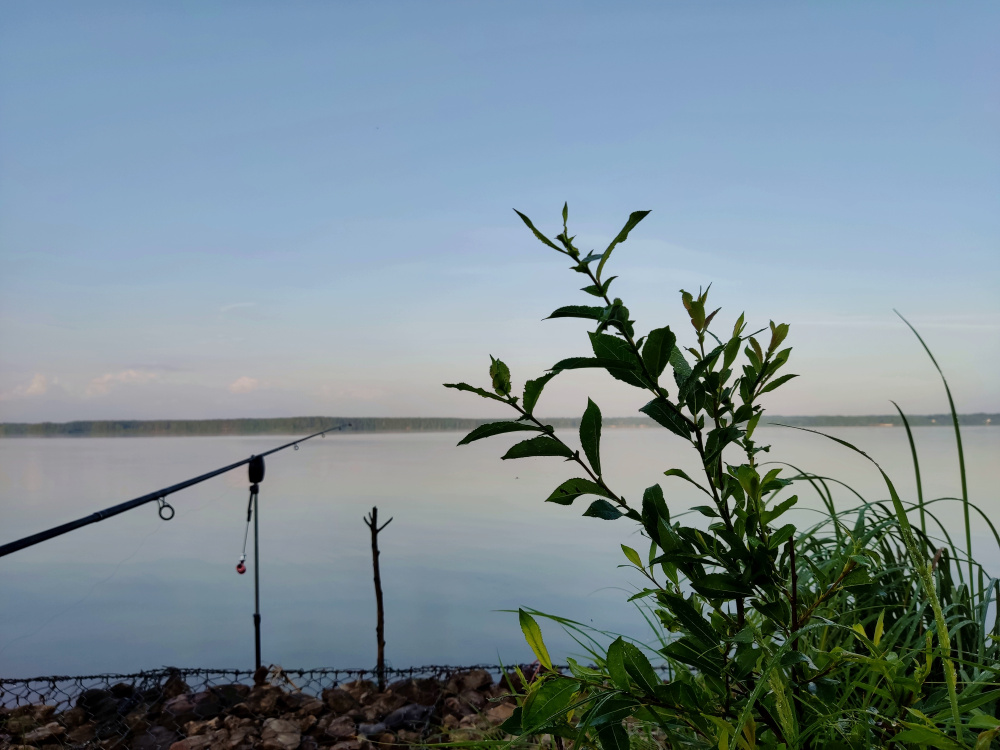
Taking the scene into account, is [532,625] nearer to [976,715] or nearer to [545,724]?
[545,724]

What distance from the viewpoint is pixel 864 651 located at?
127cm

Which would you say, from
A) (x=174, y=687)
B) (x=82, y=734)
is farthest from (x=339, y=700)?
(x=82, y=734)

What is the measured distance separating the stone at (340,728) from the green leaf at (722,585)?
2.03 m

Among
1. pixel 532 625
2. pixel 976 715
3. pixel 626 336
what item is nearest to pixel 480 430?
pixel 626 336

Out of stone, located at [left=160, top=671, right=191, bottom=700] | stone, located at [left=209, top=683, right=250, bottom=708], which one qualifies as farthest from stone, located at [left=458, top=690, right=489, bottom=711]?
stone, located at [left=160, top=671, right=191, bottom=700]

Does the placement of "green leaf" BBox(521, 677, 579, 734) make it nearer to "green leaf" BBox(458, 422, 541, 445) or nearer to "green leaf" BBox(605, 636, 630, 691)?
"green leaf" BBox(605, 636, 630, 691)

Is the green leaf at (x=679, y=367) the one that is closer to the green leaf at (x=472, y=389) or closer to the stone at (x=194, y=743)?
the green leaf at (x=472, y=389)

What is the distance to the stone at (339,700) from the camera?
99.1 inches

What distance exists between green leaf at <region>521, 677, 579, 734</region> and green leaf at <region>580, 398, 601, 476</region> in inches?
8.1

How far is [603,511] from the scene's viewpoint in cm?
66

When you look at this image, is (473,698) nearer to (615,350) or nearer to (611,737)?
(611,737)

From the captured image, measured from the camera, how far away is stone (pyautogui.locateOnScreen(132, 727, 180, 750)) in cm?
234

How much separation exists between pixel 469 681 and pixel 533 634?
2.00 m

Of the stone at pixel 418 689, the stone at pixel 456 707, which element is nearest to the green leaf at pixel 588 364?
the stone at pixel 456 707
